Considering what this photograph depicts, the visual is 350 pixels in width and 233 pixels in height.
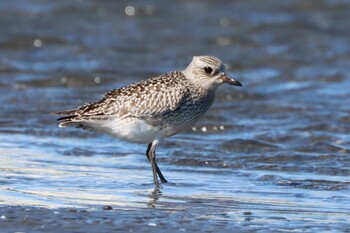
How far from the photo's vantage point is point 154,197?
744 centimetres

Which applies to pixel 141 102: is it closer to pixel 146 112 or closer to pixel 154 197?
pixel 146 112

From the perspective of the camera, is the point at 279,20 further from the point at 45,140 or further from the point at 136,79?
the point at 45,140

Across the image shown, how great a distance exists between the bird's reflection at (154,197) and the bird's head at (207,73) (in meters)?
1.26

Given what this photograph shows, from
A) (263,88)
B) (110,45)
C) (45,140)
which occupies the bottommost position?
(45,140)

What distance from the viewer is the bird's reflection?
7.12 metres

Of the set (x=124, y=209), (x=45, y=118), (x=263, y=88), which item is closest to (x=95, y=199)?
(x=124, y=209)

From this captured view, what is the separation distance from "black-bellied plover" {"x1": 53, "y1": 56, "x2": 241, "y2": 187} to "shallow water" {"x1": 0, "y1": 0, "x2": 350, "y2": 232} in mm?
411

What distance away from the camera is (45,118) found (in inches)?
443

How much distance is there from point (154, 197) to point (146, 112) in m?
1.07

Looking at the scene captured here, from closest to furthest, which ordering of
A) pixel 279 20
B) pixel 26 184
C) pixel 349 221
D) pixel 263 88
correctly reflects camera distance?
pixel 349 221, pixel 26 184, pixel 263 88, pixel 279 20

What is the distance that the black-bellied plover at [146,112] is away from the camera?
27.2 ft

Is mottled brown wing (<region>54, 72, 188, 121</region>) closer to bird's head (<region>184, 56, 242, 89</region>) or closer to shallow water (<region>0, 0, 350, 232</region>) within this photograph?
bird's head (<region>184, 56, 242, 89</region>)

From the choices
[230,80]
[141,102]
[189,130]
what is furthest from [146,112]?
[189,130]

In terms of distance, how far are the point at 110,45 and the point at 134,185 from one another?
861 centimetres
